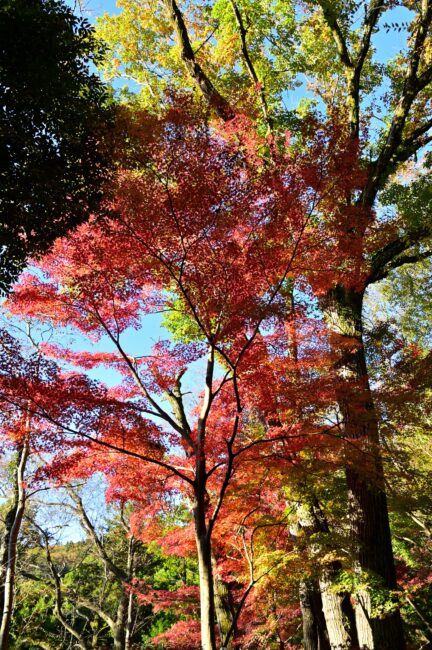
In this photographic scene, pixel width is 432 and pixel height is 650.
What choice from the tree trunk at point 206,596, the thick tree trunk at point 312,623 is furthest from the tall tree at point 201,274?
the thick tree trunk at point 312,623

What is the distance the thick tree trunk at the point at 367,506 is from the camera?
6195 millimetres

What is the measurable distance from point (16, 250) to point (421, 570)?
16.2 meters

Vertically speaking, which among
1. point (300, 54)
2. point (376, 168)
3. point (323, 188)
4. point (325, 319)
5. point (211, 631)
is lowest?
point (211, 631)

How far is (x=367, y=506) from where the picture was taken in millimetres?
6816

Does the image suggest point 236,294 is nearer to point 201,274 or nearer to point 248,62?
point 201,274

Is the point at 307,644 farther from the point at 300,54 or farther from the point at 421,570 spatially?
the point at 300,54

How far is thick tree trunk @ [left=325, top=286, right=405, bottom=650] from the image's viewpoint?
620 centimetres

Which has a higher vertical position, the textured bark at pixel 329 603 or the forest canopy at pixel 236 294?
the forest canopy at pixel 236 294

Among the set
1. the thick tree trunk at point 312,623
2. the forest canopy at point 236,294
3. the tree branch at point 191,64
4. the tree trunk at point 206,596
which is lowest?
the thick tree trunk at point 312,623

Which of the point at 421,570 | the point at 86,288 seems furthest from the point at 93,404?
the point at 421,570

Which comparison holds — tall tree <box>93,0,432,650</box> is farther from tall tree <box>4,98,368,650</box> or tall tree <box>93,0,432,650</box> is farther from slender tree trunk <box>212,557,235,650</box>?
slender tree trunk <box>212,557,235,650</box>

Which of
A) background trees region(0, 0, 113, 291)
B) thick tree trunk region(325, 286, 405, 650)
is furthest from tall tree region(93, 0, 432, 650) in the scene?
background trees region(0, 0, 113, 291)

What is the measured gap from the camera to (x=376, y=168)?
8.54m

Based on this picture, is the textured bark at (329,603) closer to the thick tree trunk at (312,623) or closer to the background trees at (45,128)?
the thick tree trunk at (312,623)
